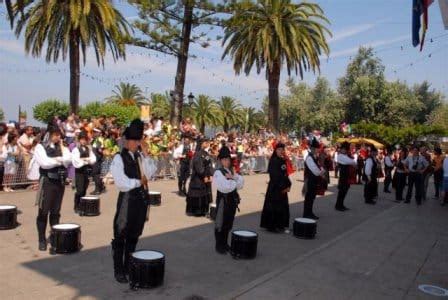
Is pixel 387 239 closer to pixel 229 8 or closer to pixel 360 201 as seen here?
pixel 360 201

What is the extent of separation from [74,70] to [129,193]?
61.2 ft

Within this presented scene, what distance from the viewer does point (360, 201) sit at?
1498cm

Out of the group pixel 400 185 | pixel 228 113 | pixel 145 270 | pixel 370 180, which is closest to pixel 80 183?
pixel 145 270

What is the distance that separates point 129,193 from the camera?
559cm

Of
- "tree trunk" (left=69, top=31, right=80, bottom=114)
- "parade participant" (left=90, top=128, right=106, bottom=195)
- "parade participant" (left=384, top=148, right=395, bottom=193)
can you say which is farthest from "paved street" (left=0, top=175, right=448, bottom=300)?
"tree trunk" (left=69, top=31, right=80, bottom=114)

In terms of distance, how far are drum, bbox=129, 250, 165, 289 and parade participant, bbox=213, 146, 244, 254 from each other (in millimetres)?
1901

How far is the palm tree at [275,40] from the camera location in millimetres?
26000

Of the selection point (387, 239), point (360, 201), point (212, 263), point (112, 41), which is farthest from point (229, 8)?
point (212, 263)

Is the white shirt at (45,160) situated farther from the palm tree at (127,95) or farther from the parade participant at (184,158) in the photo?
the palm tree at (127,95)

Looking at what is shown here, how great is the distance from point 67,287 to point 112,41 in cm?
2071

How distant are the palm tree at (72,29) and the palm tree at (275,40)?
6.74 metres

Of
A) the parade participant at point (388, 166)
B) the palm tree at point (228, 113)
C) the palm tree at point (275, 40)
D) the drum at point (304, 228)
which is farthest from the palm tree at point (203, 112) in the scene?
the drum at point (304, 228)

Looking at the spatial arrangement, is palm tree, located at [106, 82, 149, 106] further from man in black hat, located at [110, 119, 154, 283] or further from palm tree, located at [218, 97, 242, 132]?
man in black hat, located at [110, 119, 154, 283]

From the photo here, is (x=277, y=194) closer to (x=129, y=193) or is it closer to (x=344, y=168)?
(x=344, y=168)
